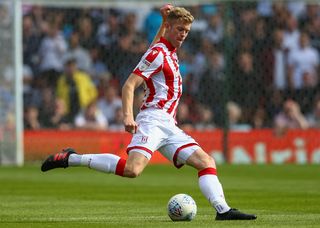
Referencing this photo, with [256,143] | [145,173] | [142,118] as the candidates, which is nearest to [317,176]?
[145,173]

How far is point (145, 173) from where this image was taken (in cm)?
2003

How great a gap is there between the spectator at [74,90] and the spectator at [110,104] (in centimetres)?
25

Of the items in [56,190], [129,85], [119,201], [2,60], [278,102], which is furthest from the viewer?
[278,102]

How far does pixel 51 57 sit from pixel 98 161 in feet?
45.4

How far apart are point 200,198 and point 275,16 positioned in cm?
1221

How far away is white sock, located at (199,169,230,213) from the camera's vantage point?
10.1m

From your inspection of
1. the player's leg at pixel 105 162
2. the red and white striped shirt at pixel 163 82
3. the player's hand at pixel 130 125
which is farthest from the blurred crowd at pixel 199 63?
the player's hand at pixel 130 125

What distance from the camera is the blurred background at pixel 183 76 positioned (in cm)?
2317

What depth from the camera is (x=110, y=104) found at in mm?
24031

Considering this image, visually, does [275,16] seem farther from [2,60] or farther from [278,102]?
[2,60]

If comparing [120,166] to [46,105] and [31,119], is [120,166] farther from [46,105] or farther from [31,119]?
[46,105]

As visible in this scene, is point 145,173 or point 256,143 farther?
point 256,143

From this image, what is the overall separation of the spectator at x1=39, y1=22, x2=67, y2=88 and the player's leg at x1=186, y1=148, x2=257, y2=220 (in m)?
13.9

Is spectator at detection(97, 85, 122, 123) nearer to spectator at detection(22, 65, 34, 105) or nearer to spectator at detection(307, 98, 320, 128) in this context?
spectator at detection(22, 65, 34, 105)
